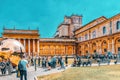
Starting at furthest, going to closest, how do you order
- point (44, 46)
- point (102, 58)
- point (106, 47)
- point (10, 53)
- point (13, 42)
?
point (44, 46) → point (106, 47) → point (102, 58) → point (13, 42) → point (10, 53)

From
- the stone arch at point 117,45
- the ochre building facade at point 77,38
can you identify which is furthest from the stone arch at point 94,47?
the stone arch at point 117,45

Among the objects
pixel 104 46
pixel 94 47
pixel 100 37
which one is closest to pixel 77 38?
pixel 94 47

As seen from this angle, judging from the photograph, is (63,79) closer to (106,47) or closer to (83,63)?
(83,63)

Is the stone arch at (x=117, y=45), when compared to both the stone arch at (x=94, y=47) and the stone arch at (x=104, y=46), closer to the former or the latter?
the stone arch at (x=104, y=46)

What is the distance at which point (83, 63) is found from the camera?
27812 mm

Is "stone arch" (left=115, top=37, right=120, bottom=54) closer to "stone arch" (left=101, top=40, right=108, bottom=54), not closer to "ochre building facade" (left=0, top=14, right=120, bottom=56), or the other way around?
"ochre building facade" (left=0, top=14, right=120, bottom=56)

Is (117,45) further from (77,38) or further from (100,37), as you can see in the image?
(77,38)

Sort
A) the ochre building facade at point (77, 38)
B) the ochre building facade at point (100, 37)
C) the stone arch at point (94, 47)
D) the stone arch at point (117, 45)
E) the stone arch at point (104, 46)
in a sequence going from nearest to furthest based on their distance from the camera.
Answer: the stone arch at point (117, 45), the ochre building facade at point (100, 37), the ochre building facade at point (77, 38), the stone arch at point (104, 46), the stone arch at point (94, 47)

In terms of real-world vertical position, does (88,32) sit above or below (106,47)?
above

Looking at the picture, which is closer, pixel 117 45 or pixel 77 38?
pixel 117 45

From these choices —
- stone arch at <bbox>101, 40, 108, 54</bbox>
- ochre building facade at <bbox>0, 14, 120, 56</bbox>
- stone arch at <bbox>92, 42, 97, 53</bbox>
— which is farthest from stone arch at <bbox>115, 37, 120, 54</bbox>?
stone arch at <bbox>92, 42, 97, 53</bbox>

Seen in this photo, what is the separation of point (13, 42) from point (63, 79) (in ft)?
45.6

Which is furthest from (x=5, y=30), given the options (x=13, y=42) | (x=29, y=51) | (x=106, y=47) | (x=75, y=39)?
(x=13, y=42)

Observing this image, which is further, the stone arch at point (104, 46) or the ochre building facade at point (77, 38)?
the stone arch at point (104, 46)
